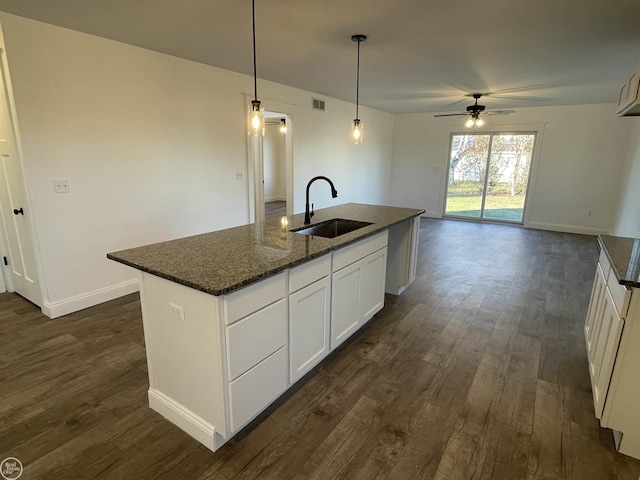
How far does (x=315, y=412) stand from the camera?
2.03 metres

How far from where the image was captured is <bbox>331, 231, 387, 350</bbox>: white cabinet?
2430 mm

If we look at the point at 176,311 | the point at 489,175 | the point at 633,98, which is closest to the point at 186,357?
the point at 176,311

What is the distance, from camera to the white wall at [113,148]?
2820mm

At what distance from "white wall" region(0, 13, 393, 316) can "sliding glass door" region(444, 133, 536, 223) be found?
504 centimetres

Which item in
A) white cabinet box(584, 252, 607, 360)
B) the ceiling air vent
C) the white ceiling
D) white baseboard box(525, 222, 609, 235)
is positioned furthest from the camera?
white baseboard box(525, 222, 609, 235)

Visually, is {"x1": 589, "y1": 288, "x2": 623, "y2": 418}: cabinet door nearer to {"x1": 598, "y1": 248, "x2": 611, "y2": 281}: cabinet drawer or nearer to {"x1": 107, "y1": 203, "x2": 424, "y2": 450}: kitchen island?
{"x1": 598, "y1": 248, "x2": 611, "y2": 281}: cabinet drawer

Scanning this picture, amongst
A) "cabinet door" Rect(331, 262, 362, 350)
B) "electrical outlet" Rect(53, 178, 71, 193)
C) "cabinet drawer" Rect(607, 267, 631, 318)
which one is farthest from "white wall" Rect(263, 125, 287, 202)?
"cabinet drawer" Rect(607, 267, 631, 318)

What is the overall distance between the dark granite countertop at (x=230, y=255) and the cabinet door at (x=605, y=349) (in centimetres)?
148

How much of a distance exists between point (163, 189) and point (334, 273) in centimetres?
239

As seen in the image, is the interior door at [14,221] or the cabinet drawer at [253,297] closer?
the cabinet drawer at [253,297]

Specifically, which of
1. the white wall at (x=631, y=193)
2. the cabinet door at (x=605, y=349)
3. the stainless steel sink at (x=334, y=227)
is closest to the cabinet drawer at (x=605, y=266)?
the cabinet door at (x=605, y=349)

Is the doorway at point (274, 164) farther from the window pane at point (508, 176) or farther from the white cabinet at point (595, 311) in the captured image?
the white cabinet at point (595, 311)

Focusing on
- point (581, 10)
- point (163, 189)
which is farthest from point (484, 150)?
point (163, 189)

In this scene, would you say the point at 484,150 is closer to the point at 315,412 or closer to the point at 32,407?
the point at 315,412
